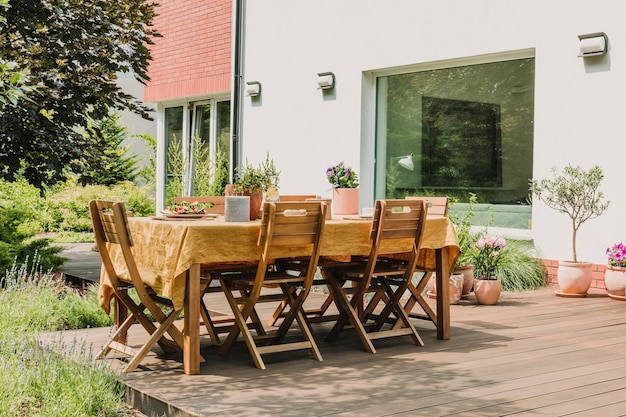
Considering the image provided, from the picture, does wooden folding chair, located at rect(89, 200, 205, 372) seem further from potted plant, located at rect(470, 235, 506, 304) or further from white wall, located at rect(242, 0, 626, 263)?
white wall, located at rect(242, 0, 626, 263)

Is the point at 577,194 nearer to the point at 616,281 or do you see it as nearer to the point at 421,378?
the point at 616,281

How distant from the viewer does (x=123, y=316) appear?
5238mm

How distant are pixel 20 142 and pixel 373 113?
440 centimetres

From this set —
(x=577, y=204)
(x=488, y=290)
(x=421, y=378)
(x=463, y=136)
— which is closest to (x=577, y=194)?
(x=577, y=204)

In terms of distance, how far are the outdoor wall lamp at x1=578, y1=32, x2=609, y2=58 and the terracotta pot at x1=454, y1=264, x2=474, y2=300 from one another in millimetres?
2324

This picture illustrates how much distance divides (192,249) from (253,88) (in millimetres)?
7581

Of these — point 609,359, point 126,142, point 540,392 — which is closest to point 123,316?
point 540,392

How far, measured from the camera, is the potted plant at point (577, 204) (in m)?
7.34

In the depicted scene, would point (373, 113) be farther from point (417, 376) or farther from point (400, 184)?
point (417, 376)

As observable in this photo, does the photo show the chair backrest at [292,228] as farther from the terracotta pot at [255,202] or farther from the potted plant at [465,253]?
the potted plant at [465,253]

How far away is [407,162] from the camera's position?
9.77 metres

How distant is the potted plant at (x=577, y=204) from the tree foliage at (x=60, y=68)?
436cm

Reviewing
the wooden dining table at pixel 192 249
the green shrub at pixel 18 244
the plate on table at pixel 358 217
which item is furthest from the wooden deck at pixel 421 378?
the green shrub at pixel 18 244

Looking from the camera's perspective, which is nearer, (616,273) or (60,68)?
(616,273)
